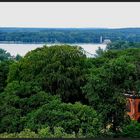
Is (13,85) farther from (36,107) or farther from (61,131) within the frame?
(61,131)

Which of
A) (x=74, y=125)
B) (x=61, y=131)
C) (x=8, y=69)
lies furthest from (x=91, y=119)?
(x=8, y=69)

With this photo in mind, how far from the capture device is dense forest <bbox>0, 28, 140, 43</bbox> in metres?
53.0

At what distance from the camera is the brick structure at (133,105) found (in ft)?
75.1

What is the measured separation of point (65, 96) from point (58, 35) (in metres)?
40.6

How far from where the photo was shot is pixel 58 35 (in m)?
59.5

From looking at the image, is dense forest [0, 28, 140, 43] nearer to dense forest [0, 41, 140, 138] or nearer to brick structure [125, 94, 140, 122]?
brick structure [125, 94, 140, 122]

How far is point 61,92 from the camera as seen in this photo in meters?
19.2

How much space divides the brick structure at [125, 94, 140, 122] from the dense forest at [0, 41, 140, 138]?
2.41 ft

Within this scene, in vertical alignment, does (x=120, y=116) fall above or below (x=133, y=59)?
below

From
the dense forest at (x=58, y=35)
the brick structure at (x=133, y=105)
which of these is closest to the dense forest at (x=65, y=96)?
the brick structure at (x=133, y=105)

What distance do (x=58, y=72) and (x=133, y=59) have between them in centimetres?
962

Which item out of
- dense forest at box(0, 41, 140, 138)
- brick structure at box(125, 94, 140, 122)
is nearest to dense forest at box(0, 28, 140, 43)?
brick structure at box(125, 94, 140, 122)

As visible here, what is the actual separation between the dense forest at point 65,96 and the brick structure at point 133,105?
0.74 metres

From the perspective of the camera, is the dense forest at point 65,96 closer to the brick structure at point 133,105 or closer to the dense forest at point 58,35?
the brick structure at point 133,105
